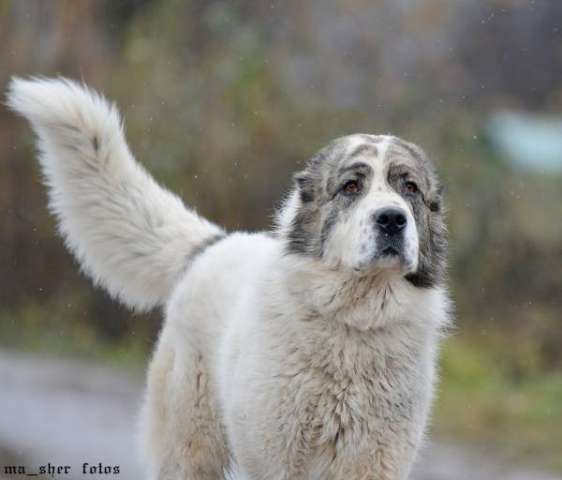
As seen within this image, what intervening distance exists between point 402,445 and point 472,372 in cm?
563

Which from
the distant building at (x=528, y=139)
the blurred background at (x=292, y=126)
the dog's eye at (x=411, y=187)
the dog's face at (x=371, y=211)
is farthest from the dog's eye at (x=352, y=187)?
the distant building at (x=528, y=139)

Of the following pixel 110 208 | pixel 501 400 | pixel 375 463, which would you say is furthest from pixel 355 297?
pixel 501 400

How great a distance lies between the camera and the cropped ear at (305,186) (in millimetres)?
5008

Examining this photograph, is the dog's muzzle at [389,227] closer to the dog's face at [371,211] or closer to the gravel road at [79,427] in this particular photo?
the dog's face at [371,211]

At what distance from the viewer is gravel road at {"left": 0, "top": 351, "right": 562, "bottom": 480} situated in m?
7.77

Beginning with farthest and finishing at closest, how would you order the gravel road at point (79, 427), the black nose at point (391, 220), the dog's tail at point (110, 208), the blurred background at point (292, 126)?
the blurred background at point (292, 126), the gravel road at point (79, 427), the dog's tail at point (110, 208), the black nose at point (391, 220)

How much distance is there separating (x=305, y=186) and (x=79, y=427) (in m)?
4.61

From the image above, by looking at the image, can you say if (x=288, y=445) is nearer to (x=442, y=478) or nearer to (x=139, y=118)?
(x=442, y=478)

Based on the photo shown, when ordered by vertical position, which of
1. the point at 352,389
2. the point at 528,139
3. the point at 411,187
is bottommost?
the point at 352,389

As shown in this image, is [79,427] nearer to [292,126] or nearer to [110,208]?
[110,208]

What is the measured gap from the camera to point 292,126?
1229 centimetres

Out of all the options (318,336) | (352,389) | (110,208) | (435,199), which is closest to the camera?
(352,389)

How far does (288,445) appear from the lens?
181 inches

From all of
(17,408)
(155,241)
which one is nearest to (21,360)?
(17,408)
